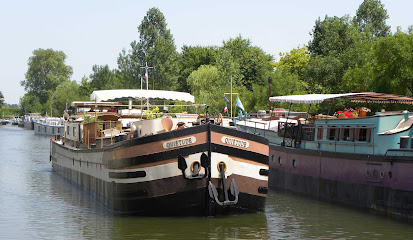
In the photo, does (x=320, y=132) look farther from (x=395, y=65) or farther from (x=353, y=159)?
(x=395, y=65)

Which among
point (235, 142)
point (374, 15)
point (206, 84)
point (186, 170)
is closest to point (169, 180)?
point (186, 170)

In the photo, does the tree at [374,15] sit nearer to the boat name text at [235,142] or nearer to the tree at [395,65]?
the tree at [395,65]

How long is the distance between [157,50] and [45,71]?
99438mm

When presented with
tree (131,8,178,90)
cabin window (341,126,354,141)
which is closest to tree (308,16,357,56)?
tree (131,8,178,90)

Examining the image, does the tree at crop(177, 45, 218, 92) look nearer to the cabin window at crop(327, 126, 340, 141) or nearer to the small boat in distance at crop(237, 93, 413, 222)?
the small boat in distance at crop(237, 93, 413, 222)

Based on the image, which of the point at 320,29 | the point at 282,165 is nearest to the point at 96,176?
the point at 282,165

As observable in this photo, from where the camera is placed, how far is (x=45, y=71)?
183 m

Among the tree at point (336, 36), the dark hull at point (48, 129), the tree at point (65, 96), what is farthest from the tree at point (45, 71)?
the tree at point (336, 36)

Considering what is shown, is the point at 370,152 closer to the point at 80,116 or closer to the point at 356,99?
the point at 356,99

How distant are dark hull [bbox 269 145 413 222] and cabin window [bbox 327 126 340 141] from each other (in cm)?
89

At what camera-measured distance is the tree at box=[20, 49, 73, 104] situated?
181m

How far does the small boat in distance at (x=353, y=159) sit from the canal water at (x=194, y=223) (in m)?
0.78

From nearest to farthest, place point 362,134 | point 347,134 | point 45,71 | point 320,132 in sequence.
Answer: point 362,134, point 347,134, point 320,132, point 45,71

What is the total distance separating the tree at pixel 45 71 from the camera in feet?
595
